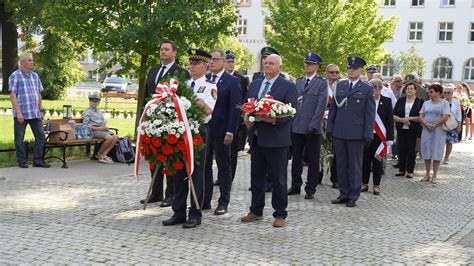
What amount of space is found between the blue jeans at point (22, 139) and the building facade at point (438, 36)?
163 ft

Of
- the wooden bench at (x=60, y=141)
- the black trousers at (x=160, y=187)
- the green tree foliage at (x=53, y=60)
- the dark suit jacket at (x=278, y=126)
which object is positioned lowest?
the black trousers at (x=160, y=187)

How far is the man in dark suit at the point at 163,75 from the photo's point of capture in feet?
27.2

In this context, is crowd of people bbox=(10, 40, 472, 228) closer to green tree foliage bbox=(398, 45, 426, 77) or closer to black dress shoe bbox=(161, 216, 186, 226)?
black dress shoe bbox=(161, 216, 186, 226)

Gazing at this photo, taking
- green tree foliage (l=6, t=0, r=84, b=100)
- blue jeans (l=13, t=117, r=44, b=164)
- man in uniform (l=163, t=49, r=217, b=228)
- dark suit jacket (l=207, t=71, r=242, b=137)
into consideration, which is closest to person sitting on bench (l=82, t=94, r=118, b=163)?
blue jeans (l=13, t=117, r=44, b=164)

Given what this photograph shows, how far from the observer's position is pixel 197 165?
7.50 meters

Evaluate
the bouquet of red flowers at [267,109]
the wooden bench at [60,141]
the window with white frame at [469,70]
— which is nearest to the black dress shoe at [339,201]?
the bouquet of red flowers at [267,109]

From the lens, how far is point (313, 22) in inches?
1134

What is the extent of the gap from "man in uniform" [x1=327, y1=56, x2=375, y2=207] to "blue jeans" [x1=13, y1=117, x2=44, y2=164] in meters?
5.31

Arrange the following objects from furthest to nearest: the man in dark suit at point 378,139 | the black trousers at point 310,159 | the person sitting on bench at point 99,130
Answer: the person sitting on bench at point 99,130 < the man in dark suit at point 378,139 < the black trousers at point 310,159

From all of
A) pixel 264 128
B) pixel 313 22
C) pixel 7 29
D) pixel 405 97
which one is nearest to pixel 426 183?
pixel 405 97

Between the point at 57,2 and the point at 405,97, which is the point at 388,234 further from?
the point at 57,2

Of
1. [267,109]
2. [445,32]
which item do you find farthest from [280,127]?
[445,32]

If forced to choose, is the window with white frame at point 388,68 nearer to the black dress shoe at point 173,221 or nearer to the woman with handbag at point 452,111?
the woman with handbag at point 452,111

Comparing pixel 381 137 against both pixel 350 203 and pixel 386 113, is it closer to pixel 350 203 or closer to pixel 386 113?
pixel 386 113
